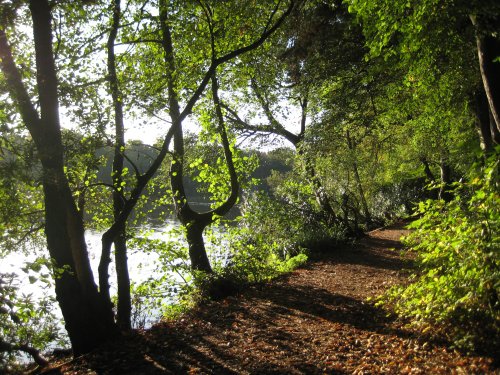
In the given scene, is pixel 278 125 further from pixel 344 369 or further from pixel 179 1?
pixel 344 369

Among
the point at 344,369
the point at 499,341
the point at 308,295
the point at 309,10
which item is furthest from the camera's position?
the point at 309,10

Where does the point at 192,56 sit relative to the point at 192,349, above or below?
above

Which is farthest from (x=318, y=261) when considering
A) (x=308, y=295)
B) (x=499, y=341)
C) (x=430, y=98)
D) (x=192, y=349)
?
(x=499, y=341)

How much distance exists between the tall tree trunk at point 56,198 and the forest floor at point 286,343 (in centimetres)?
50

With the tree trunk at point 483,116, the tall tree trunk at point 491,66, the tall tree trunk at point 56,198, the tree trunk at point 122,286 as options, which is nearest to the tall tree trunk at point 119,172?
the tree trunk at point 122,286

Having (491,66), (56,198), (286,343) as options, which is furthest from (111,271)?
(491,66)

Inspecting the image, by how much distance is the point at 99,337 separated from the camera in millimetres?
5664

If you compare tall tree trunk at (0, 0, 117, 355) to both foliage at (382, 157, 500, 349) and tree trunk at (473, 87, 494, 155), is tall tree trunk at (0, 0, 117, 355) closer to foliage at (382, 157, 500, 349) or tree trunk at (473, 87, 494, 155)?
foliage at (382, 157, 500, 349)

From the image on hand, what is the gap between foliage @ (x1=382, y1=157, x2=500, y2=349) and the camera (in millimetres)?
3482

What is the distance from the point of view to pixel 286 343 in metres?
5.25

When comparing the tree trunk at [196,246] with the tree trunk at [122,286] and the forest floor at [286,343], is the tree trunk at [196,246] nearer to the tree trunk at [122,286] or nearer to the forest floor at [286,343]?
the forest floor at [286,343]

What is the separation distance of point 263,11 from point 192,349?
22.1 ft

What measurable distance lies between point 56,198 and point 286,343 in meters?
3.68

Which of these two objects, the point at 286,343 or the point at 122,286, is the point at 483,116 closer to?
the point at 286,343
